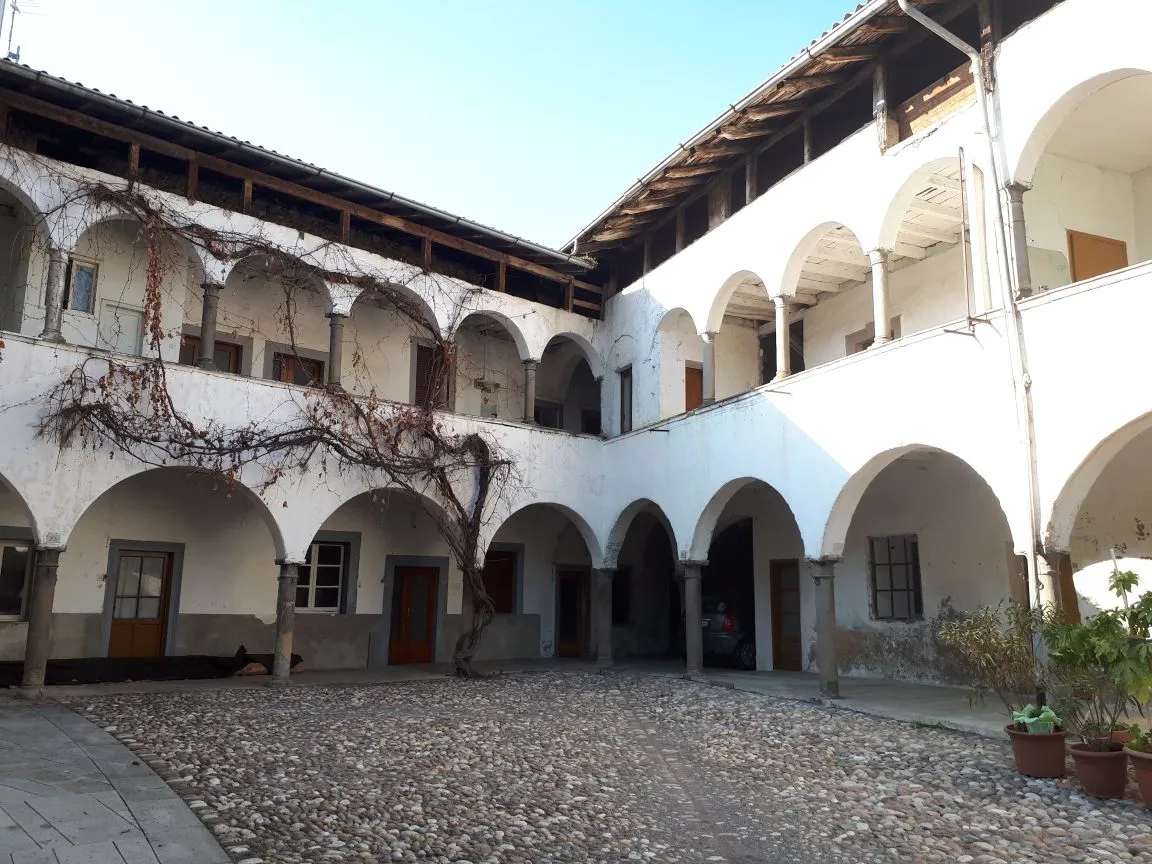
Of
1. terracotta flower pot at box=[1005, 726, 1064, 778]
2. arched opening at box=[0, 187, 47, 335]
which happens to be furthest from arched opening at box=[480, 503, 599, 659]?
terracotta flower pot at box=[1005, 726, 1064, 778]

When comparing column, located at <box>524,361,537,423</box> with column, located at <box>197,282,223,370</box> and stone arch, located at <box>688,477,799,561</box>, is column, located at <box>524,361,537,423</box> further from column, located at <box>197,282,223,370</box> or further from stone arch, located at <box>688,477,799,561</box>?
column, located at <box>197,282,223,370</box>

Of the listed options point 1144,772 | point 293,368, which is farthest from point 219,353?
point 1144,772

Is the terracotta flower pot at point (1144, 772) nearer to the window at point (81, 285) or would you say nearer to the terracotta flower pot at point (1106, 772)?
the terracotta flower pot at point (1106, 772)

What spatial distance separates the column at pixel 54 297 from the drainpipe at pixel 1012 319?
9881mm

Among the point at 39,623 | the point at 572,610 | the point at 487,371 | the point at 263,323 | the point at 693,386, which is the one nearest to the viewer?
the point at 39,623

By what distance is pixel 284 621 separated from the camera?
11.3 metres

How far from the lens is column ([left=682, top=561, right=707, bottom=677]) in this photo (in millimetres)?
12875

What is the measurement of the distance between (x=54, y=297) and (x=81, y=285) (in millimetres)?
1703

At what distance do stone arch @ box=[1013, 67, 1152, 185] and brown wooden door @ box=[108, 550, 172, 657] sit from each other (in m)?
11.8

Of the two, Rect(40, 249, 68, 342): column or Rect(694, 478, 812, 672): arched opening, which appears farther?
Rect(694, 478, 812, 672): arched opening

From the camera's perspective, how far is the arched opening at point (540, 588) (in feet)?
51.5

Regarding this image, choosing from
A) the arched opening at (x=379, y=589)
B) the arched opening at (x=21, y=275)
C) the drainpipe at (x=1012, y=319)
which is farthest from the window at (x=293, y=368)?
the drainpipe at (x=1012, y=319)

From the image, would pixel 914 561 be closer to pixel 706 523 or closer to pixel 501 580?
pixel 706 523

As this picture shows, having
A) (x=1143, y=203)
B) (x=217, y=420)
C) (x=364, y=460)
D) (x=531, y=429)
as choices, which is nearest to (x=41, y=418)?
(x=217, y=420)
